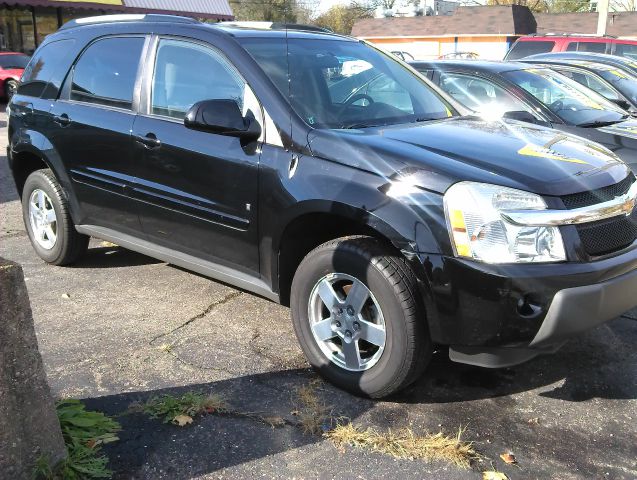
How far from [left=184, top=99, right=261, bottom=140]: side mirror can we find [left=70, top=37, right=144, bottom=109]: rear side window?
100cm

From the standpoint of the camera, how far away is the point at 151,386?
3426 mm

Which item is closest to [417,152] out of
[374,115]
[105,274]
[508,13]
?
[374,115]

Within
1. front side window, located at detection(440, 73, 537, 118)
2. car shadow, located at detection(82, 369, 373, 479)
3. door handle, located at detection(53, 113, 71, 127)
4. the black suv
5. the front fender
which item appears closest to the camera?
car shadow, located at detection(82, 369, 373, 479)

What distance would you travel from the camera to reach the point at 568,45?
1443 cm

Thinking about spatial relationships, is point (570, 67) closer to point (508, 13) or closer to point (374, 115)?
point (374, 115)

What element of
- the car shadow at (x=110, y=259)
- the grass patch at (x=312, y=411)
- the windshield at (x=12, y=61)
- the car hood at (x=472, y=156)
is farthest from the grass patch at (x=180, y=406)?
the windshield at (x=12, y=61)

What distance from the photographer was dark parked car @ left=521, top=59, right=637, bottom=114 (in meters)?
8.67

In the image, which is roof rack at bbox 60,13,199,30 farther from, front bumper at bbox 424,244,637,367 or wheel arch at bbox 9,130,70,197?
front bumper at bbox 424,244,637,367

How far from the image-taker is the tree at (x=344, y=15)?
6141 cm

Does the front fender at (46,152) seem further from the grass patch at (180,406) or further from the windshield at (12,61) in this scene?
the windshield at (12,61)

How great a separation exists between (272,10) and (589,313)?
57.8m

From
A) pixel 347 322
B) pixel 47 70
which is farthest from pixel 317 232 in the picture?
pixel 47 70

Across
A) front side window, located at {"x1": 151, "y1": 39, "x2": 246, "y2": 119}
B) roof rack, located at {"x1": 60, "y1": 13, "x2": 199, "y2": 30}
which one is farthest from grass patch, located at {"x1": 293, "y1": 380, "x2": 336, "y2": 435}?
roof rack, located at {"x1": 60, "y1": 13, "x2": 199, "y2": 30}

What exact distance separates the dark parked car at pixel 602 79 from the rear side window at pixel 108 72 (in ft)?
19.1
